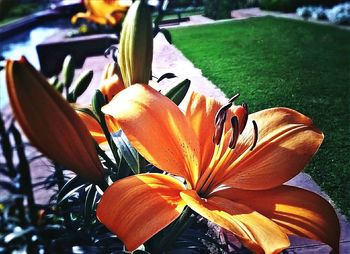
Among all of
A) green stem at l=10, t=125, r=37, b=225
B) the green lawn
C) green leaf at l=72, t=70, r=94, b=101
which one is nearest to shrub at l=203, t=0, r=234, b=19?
the green lawn

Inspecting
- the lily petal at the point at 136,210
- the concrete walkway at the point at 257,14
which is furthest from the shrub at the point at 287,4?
the lily petal at the point at 136,210

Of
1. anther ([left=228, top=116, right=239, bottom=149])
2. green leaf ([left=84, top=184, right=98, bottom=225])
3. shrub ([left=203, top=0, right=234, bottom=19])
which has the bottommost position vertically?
green leaf ([left=84, top=184, right=98, bottom=225])

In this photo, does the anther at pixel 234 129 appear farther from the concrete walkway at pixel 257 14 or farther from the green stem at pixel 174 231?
the concrete walkway at pixel 257 14

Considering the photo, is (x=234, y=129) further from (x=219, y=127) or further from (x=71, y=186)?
(x=71, y=186)

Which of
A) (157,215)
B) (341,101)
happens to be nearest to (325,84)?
(341,101)

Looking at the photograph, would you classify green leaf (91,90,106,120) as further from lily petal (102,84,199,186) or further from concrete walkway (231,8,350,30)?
concrete walkway (231,8,350,30)

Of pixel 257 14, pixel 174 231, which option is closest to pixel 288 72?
pixel 257 14

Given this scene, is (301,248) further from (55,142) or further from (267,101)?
(55,142)
